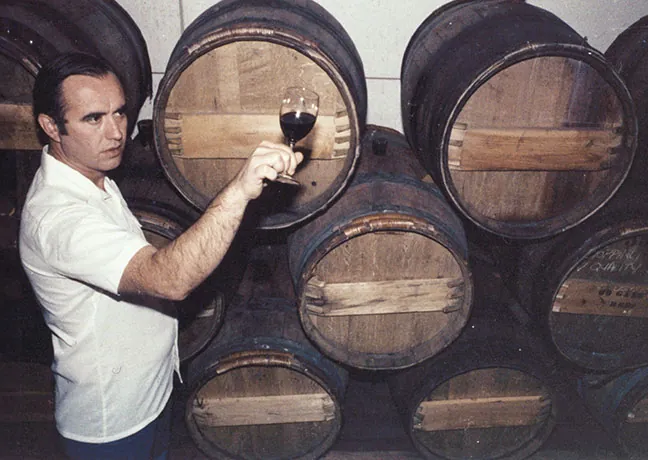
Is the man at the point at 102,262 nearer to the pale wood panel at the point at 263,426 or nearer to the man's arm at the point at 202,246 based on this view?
the man's arm at the point at 202,246

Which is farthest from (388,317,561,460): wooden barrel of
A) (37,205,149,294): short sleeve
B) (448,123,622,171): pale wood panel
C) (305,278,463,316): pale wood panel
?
(37,205,149,294): short sleeve

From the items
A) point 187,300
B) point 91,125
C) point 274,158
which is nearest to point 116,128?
point 91,125

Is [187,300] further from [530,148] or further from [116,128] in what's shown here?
[530,148]

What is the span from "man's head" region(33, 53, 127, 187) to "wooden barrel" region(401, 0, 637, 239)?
1.36 m

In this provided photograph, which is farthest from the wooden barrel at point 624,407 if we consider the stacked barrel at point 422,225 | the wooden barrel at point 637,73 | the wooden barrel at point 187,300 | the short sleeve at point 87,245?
the short sleeve at point 87,245

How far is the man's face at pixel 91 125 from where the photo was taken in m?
1.62

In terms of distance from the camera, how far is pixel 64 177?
1660 mm

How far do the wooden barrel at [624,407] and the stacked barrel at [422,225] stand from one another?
1 cm

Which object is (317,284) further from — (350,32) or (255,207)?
(350,32)

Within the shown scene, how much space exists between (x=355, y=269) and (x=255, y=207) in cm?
61

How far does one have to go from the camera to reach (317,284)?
229 centimetres

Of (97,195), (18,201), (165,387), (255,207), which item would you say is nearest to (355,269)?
(255,207)

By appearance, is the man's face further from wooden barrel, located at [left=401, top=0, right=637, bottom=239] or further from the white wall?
the white wall

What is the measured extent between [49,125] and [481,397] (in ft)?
8.88
